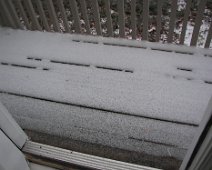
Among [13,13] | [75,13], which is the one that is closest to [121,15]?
[75,13]

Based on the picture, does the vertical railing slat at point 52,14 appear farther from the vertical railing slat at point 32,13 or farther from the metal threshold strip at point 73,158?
the metal threshold strip at point 73,158

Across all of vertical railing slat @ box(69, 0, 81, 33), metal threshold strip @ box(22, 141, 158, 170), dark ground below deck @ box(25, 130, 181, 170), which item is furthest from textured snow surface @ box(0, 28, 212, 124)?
metal threshold strip @ box(22, 141, 158, 170)

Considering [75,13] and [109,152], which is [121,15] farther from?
[109,152]

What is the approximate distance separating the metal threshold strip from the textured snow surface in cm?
36

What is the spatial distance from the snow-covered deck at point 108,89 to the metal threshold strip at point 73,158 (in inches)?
5.8

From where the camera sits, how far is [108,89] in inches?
66.9

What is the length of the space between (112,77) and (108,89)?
11 centimetres

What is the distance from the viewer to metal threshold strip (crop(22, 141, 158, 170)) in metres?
1.27

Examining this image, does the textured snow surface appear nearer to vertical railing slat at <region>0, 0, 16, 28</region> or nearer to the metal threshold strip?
vertical railing slat at <region>0, 0, 16, 28</region>

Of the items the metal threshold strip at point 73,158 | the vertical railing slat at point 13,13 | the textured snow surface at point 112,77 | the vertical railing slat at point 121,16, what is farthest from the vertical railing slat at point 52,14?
the metal threshold strip at point 73,158

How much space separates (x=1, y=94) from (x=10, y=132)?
1.81 feet

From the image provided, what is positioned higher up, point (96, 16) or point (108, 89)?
point (96, 16)

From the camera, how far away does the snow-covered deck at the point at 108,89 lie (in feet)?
4.82

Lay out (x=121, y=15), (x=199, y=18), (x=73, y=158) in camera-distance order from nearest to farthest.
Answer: (x=73, y=158), (x=199, y=18), (x=121, y=15)
